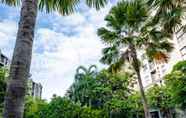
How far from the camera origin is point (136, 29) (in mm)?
18031

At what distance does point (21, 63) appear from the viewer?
13.3 ft

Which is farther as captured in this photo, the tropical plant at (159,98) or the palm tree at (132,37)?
the tropical plant at (159,98)

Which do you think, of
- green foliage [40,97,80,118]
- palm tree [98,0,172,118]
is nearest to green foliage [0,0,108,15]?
palm tree [98,0,172,118]

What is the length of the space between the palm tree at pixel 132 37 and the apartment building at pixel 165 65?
1241 cm

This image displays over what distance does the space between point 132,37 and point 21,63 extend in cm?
1422

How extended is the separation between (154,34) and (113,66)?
3426mm

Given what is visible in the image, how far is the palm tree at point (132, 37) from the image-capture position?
17422 millimetres

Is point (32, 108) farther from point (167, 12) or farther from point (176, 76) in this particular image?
point (167, 12)

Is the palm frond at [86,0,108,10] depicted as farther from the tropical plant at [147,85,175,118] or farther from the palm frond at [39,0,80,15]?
the tropical plant at [147,85,175,118]

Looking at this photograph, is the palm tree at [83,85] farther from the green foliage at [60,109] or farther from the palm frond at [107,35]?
the palm frond at [107,35]

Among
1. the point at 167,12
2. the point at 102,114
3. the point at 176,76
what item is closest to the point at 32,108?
the point at 102,114

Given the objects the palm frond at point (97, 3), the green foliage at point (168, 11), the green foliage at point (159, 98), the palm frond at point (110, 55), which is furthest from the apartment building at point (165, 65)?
the palm frond at point (97, 3)

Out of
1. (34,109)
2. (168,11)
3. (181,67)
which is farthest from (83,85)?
(168,11)

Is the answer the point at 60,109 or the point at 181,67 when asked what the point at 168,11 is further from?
the point at 60,109
